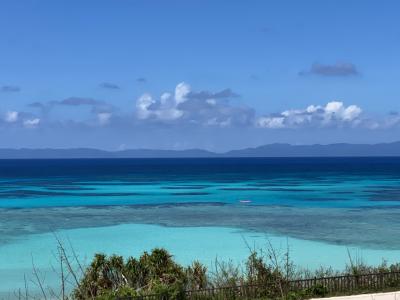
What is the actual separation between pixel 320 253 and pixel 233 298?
12826mm

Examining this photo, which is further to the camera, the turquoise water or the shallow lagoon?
the turquoise water

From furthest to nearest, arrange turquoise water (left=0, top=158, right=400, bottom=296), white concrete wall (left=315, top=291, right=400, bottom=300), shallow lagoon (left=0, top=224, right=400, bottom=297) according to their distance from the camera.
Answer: turquoise water (left=0, top=158, right=400, bottom=296) → shallow lagoon (left=0, top=224, right=400, bottom=297) → white concrete wall (left=315, top=291, right=400, bottom=300)

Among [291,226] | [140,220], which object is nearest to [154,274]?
[291,226]

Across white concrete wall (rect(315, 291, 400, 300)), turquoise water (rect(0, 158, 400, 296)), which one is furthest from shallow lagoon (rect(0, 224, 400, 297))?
white concrete wall (rect(315, 291, 400, 300))

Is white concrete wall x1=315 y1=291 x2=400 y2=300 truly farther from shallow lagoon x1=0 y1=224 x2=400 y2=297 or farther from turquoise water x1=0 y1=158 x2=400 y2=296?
turquoise water x1=0 y1=158 x2=400 y2=296

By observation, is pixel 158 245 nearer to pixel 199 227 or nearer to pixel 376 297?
pixel 199 227

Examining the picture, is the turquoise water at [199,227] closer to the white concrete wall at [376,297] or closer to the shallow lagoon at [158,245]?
the shallow lagoon at [158,245]

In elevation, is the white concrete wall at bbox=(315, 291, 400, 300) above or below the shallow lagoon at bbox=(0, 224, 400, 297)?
above

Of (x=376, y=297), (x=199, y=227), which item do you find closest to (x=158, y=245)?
(x=199, y=227)

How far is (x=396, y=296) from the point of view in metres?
13.8

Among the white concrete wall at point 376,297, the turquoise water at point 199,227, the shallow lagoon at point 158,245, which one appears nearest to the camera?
the white concrete wall at point 376,297

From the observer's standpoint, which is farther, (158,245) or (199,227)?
(199,227)

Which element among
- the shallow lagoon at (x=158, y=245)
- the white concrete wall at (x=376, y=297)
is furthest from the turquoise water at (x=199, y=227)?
the white concrete wall at (x=376, y=297)

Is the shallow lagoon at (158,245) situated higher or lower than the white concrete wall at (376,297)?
lower
